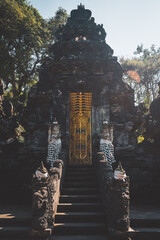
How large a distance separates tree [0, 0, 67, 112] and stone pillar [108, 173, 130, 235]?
38.5 ft

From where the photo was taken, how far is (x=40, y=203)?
5008 millimetres

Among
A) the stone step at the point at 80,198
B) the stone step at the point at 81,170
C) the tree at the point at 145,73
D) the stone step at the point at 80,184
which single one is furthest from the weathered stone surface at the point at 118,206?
the tree at the point at 145,73

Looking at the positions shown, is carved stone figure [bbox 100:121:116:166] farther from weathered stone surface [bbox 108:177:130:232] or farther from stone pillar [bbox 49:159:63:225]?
weathered stone surface [bbox 108:177:130:232]

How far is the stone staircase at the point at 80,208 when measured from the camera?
211 inches

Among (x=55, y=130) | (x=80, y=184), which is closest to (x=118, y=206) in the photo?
(x=80, y=184)

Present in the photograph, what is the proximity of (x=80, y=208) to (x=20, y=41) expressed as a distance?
596 inches

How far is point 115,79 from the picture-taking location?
12.4 m

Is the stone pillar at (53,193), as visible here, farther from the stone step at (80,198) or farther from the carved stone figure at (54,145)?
the carved stone figure at (54,145)

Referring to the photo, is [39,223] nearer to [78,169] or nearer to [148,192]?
[78,169]

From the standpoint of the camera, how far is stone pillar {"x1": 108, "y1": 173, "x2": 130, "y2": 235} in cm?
492

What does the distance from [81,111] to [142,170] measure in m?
4.14

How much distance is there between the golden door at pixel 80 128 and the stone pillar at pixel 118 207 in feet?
15.5

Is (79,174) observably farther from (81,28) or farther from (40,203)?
(81,28)

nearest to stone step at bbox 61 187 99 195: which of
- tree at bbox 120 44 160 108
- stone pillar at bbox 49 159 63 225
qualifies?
stone pillar at bbox 49 159 63 225
